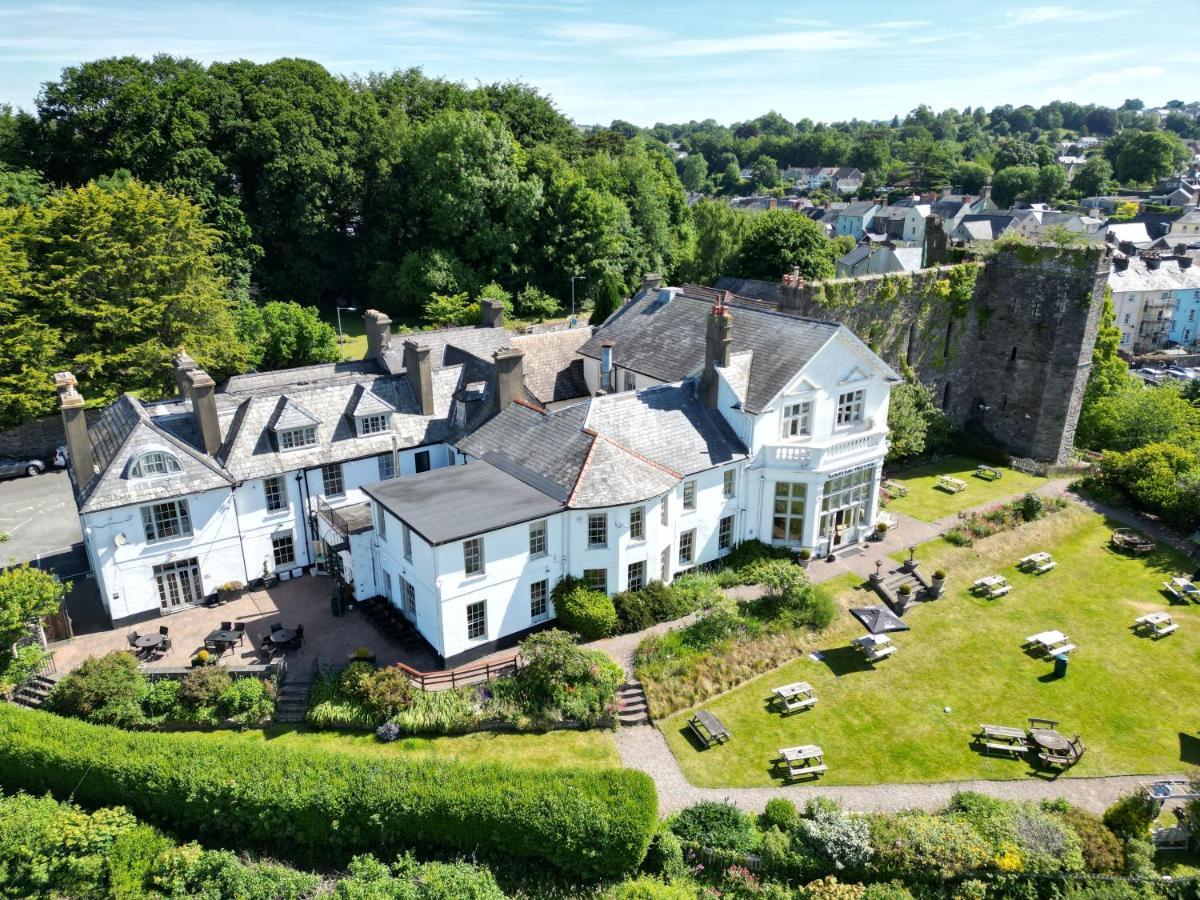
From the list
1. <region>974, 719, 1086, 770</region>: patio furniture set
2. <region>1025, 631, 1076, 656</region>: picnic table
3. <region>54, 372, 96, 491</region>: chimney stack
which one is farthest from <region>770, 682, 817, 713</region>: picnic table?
<region>54, 372, 96, 491</region>: chimney stack

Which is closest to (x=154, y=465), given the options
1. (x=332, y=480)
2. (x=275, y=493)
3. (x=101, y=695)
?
(x=275, y=493)

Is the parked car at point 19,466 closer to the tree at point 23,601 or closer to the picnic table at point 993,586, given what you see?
the tree at point 23,601

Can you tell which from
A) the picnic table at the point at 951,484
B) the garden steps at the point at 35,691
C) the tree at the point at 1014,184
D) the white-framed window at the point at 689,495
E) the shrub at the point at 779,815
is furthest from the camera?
the tree at the point at 1014,184

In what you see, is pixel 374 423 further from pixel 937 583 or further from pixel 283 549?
pixel 937 583

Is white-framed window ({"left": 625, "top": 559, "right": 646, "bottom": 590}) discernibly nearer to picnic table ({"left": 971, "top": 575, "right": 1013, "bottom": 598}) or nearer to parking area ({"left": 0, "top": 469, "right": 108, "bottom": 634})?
picnic table ({"left": 971, "top": 575, "right": 1013, "bottom": 598})

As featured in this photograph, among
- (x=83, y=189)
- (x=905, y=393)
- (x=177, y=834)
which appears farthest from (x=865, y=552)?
(x=83, y=189)

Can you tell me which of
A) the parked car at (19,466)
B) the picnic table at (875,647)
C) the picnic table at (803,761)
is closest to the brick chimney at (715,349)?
the picnic table at (875,647)

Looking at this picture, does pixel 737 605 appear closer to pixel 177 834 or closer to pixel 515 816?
pixel 515 816
